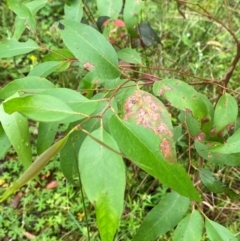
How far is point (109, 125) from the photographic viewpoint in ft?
2.24

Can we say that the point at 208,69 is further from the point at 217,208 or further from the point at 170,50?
Result: the point at 217,208

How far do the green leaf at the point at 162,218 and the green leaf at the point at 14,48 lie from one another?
0.54 meters

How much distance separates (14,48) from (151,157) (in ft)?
1.81

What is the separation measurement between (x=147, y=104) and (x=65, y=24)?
0.92ft

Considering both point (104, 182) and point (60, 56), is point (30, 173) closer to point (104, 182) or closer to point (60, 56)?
point (104, 182)

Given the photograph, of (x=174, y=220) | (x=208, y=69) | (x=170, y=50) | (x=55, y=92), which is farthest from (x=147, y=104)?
(x=170, y=50)

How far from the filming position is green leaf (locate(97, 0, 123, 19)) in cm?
112

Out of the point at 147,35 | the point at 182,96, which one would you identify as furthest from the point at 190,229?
the point at 147,35

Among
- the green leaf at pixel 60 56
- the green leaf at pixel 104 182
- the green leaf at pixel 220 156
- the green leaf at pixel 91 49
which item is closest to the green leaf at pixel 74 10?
the green leaf at pixel 60 56

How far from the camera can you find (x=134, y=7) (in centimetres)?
115

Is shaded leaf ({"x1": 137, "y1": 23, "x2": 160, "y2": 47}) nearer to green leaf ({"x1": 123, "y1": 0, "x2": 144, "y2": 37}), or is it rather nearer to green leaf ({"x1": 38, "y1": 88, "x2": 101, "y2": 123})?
green leaf ({"x1": 123, "y1": 0, "x2": 144, "y2": 37})

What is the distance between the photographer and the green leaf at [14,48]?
1001 mm

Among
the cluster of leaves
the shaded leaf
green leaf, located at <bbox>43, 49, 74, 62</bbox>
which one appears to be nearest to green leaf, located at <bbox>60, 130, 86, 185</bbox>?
the cluster of leaves

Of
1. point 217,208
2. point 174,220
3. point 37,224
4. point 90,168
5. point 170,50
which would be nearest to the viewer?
point 90,168
